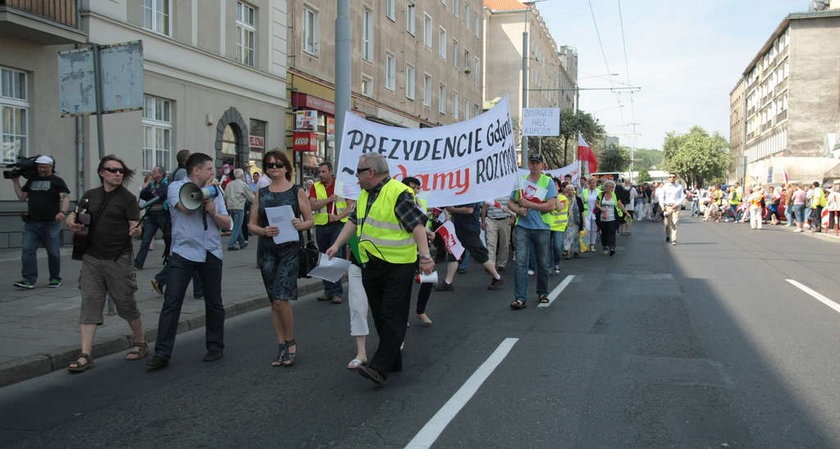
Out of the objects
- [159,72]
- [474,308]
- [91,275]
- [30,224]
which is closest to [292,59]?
[159,72]

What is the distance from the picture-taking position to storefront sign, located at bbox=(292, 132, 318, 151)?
2338cm

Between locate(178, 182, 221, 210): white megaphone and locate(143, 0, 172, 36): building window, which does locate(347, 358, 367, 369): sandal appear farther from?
locate(143, 0, 172, 36): building window

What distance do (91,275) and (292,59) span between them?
729 inches

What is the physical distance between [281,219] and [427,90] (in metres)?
32.4

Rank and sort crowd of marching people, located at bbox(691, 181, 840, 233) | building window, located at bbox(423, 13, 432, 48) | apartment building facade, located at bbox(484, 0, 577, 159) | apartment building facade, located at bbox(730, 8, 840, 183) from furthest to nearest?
apartment building facade, located at bbox(484, 0, 577, 159) → apartment building facade, located at bbox(730, 8, 840, 183) → building window, located at bbox(423, 13, 432, 48) → crowd of marching people, located at bbox(691, 181, 840, 233)

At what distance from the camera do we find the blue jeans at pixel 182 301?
606 centimetres

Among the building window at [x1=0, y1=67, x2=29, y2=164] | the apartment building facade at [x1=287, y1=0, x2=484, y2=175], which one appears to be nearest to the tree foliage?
the apartment building facade at [x1=287, y1=0, x2=484, y2=175]

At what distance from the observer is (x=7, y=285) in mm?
9750

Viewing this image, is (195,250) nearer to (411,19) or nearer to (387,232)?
(387,232)

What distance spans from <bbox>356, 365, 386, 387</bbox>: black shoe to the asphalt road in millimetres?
85

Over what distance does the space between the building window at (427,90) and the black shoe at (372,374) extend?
107ft

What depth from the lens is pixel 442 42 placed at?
39.8m

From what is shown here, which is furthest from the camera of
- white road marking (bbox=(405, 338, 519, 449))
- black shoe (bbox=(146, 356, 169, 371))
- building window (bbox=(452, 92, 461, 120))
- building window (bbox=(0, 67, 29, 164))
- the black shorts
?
building window (bbox=(452, 92, 461, 120))

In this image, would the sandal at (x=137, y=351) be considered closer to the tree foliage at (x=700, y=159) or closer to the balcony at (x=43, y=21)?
the balcony at (x=43, y=21)
